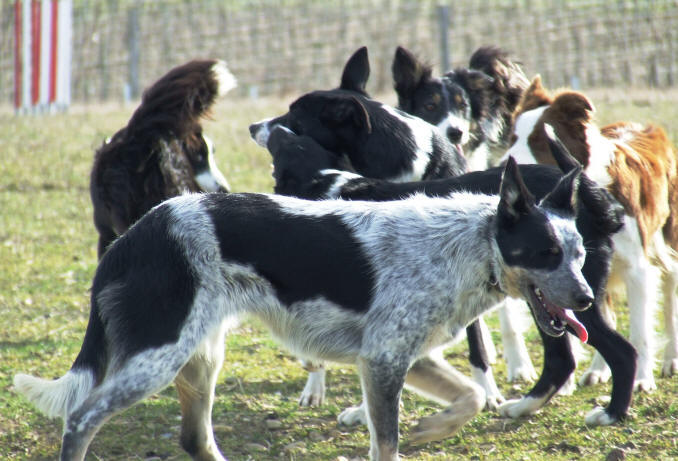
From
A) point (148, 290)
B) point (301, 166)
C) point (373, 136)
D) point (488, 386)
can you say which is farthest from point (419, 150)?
point (148, 290)

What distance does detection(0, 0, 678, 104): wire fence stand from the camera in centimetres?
Answer: 1598

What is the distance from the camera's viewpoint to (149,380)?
3559 mm

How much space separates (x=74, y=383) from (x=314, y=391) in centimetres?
174

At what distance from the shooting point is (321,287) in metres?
3.82

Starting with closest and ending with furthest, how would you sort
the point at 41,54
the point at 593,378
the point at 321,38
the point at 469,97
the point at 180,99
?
the point at 593,378 < the point at 180,99 < the point at 469,97 < the point at 41,54 < the point at 321,38

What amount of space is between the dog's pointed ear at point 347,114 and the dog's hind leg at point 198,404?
1733 mm

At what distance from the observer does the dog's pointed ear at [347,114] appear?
5137 mm

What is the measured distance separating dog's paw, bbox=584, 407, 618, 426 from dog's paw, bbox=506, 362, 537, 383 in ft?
2.80

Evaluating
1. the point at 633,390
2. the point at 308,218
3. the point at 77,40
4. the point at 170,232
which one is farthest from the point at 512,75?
the point at 77,40

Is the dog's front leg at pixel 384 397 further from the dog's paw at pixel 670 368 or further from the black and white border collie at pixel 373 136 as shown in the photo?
the dog's paw at pixel 670 368

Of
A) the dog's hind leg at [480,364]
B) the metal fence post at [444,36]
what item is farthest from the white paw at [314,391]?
the metal fence post at [444,36]

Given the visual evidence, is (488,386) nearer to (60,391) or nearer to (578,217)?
(578,217)

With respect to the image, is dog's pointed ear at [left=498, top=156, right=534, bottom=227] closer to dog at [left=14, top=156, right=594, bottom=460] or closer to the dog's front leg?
dog at [left=14, top=156, right=594, bottom=460]

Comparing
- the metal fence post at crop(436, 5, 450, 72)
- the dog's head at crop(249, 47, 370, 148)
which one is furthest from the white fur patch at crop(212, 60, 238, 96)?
the metal fence post at crop(436, 5, 450, 72)
